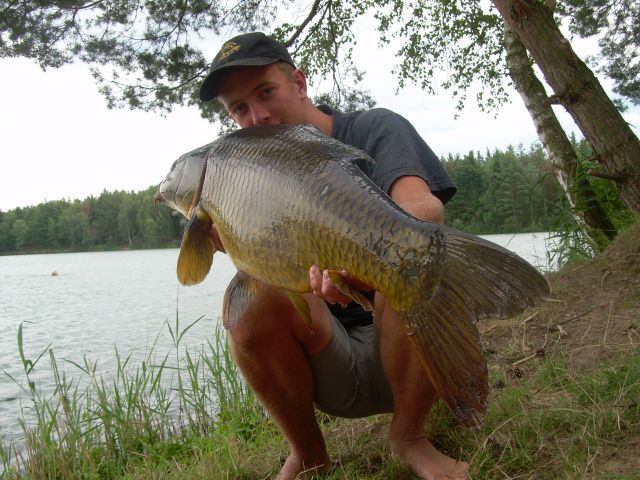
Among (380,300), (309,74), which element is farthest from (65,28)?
(380,300)

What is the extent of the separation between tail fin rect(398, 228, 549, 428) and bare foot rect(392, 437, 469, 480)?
708mm

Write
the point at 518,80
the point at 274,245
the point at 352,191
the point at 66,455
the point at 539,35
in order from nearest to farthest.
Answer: the point at 352,191, the point at 274,245, the point at 66,455, the point at 539,35, the point at 518,80

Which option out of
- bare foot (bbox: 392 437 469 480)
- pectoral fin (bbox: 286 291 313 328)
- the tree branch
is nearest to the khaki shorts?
bare foot (bbox: 392 437 469 480)

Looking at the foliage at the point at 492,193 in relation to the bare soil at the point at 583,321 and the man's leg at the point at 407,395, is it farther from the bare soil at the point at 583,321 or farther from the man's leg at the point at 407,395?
the man's leg at the point at 407,395

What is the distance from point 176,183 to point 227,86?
1.65 ft

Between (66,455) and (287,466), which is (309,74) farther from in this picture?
(287,466)

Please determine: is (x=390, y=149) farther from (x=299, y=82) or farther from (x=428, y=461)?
(x=428, y=461)

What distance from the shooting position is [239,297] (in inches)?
89.5

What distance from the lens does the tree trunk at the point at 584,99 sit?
419 centimetres

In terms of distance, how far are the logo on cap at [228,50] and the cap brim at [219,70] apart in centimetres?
8

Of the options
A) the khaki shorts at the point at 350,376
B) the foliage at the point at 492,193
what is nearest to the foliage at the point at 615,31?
the khaki shorts at the point at 350,376

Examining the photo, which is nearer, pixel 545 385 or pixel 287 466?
pixel 287 466

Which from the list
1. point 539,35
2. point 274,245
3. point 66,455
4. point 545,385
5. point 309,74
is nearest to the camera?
point 274,245

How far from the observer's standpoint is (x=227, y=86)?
8.46ft
